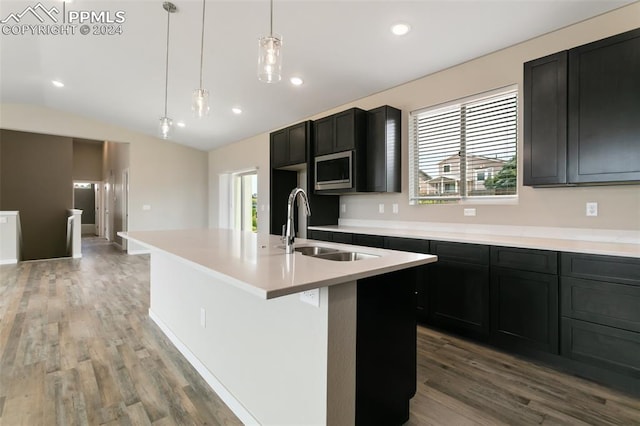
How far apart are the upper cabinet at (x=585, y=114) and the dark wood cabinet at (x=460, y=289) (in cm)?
78

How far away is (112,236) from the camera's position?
31.0 ft

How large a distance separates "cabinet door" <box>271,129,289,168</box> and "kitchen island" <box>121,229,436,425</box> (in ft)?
9.37

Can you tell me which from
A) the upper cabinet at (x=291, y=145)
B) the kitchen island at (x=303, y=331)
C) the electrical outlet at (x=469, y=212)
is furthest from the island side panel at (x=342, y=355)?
the upper cabinet at (x=291, y=145)

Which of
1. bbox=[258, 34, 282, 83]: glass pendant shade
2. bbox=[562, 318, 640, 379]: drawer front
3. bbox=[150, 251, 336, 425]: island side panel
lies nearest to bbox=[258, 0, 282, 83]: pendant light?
bbox=[258, 34, 282, 83]: glass pendant shade

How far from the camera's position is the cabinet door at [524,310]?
2205 mm

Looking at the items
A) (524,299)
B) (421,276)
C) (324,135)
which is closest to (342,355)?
(524,299)

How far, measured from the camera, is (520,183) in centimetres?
283

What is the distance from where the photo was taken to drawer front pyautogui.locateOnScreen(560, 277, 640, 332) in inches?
74.5

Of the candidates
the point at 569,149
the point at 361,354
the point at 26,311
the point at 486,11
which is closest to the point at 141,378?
the point at 361,354

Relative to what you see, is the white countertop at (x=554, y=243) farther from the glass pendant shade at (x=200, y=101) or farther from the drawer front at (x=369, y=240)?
the glass pendant shade at (x=200, y=101)

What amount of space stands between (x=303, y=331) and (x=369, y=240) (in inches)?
84.7

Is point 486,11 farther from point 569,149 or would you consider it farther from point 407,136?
point 407,136

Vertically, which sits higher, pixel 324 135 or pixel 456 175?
pixel 324 135

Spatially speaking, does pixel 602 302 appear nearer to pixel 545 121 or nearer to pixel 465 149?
pixel 545 121
